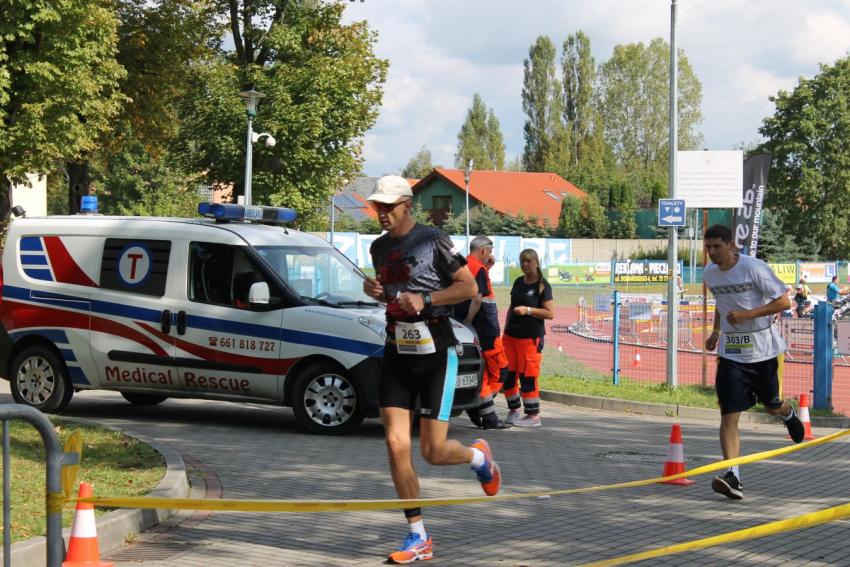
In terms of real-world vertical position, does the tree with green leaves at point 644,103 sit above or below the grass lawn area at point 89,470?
above

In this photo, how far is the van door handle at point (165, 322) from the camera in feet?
39.3

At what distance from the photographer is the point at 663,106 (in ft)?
345

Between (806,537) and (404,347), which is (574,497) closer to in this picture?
(806,537)

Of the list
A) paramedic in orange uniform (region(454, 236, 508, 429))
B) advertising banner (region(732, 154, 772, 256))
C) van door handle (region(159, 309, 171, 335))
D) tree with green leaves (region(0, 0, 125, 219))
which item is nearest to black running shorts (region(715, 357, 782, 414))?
paramedic in orange uniform (region(454, 236, 508, 429))

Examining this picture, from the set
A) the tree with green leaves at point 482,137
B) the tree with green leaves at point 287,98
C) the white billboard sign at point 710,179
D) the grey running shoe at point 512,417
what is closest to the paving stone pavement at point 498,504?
the grey running shoe at point 512,417

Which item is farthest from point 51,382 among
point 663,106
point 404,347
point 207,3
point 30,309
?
point 663,106

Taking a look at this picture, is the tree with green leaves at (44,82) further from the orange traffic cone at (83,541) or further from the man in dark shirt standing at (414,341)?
the orange traffic cone at (83,541)

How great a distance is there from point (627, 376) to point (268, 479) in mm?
12809

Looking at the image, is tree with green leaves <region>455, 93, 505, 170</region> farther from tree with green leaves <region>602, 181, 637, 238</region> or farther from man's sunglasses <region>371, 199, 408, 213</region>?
man's sunglasses <region>371, 199, 408, 213</region>

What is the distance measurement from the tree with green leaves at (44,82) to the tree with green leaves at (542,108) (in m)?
79.2

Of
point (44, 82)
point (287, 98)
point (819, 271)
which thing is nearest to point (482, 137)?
point (819, 271)

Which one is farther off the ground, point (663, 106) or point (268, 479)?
point (663, 106)

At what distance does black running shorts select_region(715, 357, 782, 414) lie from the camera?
8570 millimetres

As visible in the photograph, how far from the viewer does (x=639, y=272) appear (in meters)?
64.2
